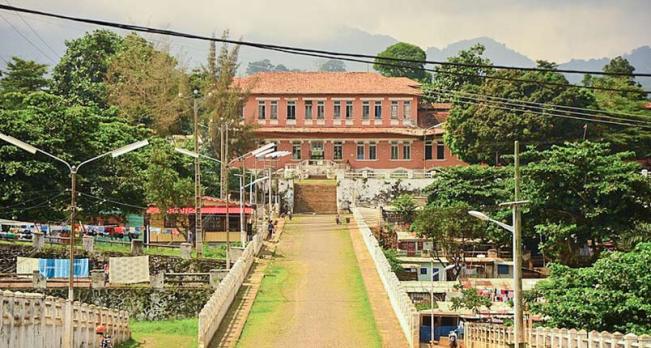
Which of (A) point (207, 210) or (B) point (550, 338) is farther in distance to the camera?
(A) point (207, 210)

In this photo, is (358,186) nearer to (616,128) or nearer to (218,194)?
(218,194)

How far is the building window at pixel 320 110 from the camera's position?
7481cm

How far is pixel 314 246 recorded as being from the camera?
1889 inches

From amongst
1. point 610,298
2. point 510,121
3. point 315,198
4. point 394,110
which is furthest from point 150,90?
point 610,298

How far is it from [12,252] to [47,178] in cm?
368

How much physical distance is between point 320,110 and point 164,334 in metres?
44.2

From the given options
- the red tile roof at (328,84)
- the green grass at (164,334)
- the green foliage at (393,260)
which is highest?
the red tile roof at (328,84)

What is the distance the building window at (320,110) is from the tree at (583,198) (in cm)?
3550

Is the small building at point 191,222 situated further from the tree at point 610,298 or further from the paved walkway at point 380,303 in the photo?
the tree at point 610,298

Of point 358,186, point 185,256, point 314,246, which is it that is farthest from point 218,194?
point 185,256

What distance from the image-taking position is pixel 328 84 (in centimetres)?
7575

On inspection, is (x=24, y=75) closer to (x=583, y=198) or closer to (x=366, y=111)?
(x=366, y=111)

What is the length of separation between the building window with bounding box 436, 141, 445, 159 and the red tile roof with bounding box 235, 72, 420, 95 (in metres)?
4.98

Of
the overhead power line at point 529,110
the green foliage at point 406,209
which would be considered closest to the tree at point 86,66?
the green foliage at point 406,209
